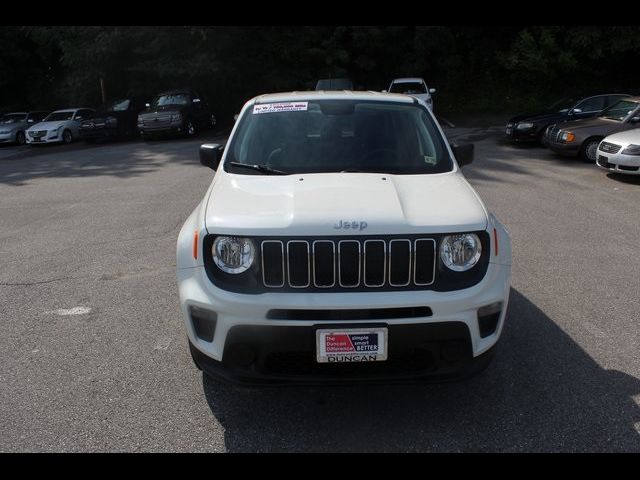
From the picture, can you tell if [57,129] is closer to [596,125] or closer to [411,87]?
[411,87]

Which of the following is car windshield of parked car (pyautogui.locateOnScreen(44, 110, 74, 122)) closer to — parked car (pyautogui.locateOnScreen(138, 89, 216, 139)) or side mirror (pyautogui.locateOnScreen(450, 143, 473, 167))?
parked car (pyautogui.locateOnScreen(138, 89, 216, 139))

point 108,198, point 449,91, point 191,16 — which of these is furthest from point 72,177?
point 449,91

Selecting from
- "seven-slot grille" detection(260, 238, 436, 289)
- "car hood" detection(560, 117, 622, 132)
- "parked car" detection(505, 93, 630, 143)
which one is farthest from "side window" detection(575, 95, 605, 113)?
"seven-slot grille" detection(260, 238, 436, 289)

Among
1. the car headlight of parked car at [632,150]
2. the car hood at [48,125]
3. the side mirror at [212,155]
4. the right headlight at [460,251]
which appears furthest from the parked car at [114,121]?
the right headlight at [460,251]

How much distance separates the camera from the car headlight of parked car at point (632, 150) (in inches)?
408

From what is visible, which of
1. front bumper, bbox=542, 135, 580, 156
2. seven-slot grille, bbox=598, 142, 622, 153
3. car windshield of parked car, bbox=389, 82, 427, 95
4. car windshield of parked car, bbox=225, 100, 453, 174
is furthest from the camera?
car windshield of parked car, bbox=389, 82, 427, 95

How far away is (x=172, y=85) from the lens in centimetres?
→ 2647

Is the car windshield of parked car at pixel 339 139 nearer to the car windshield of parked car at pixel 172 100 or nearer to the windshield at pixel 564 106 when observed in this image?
the windshield at pixel 564 106

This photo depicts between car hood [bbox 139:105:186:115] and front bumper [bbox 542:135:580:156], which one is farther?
car hood [bbox 139:105:186:115]

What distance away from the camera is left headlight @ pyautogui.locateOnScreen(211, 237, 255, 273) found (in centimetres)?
317

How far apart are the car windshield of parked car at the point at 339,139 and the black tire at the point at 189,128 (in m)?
18.1

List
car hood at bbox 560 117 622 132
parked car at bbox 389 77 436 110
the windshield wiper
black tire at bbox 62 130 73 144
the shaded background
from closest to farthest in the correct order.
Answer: the windshield wiper, car hood at bbox 560 117 622 132, parked car at bbox 389 77 436 110, black tire at bbox 62 130 73 144, the shaded background

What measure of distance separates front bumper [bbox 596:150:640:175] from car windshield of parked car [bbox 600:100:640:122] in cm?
232

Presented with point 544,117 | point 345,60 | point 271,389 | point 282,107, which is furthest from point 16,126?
point 271,389
